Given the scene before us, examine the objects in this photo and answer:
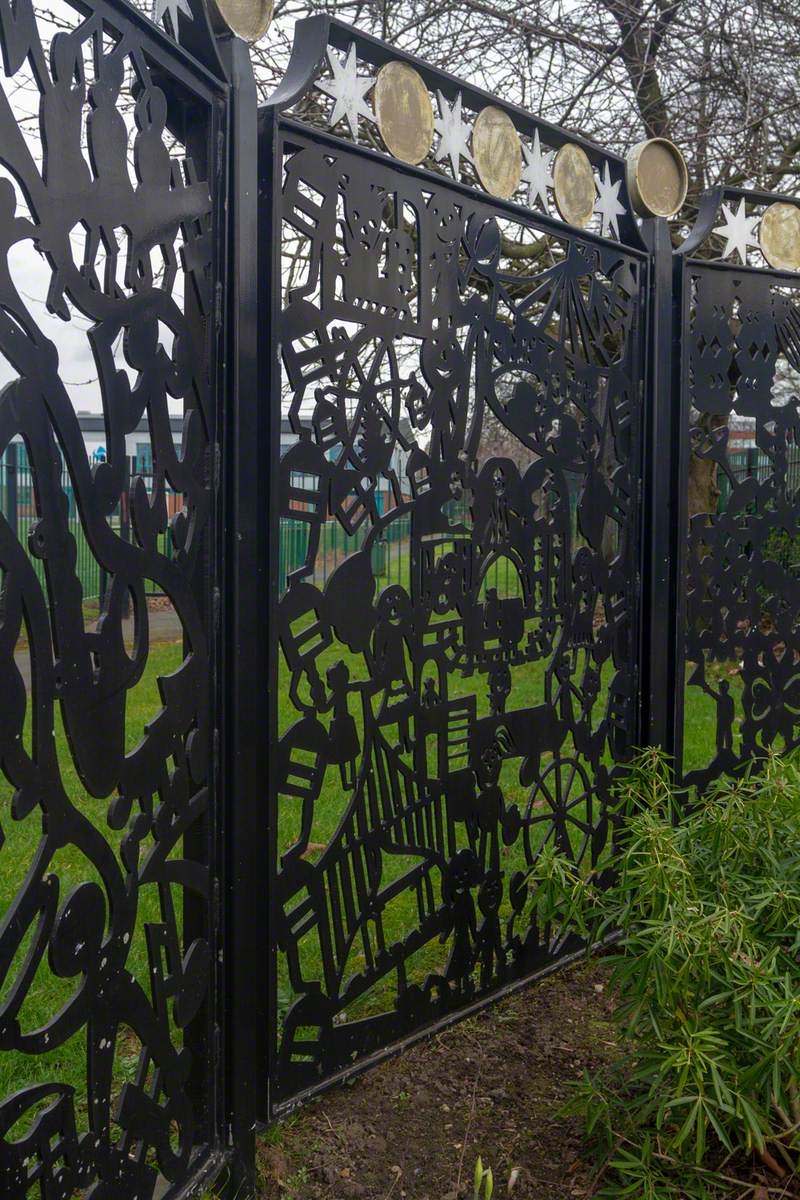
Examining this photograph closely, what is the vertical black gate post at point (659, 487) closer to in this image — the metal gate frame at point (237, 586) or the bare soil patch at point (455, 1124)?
the bare soil patch at point (455, 1124)

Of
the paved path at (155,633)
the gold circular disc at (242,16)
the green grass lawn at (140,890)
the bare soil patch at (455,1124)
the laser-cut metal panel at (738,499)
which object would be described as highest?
the gold circular disc at (242,16)

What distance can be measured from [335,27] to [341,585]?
1.24 meters

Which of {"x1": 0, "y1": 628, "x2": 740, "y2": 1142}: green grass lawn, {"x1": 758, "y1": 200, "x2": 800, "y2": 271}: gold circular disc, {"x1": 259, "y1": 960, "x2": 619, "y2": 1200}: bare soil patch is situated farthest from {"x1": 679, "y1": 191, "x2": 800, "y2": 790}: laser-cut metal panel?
{"x1": 259, "y1": 960, "x2": 619, "y2": 1200}: bare soil patch

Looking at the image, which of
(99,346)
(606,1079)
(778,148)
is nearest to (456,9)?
(778,148)

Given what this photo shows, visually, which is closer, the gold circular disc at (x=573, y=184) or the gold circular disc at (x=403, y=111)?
the gold circular disc at (x=403, y=111)

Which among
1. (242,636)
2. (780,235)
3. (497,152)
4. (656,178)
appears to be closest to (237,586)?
(242,636)

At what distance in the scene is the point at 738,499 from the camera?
397cm

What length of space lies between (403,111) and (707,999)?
6.87 feet

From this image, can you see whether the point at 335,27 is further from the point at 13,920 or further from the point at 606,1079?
the point at 606,1079

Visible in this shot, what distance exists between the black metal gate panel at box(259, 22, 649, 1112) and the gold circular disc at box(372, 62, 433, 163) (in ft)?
0.14

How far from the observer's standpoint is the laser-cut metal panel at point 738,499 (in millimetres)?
3736

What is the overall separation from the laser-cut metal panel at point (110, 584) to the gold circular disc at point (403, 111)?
0.62 m

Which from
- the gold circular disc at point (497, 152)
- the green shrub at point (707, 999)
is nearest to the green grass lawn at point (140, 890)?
the green shrub at point (707, 999)

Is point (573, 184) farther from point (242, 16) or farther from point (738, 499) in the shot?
point (242, 16)
